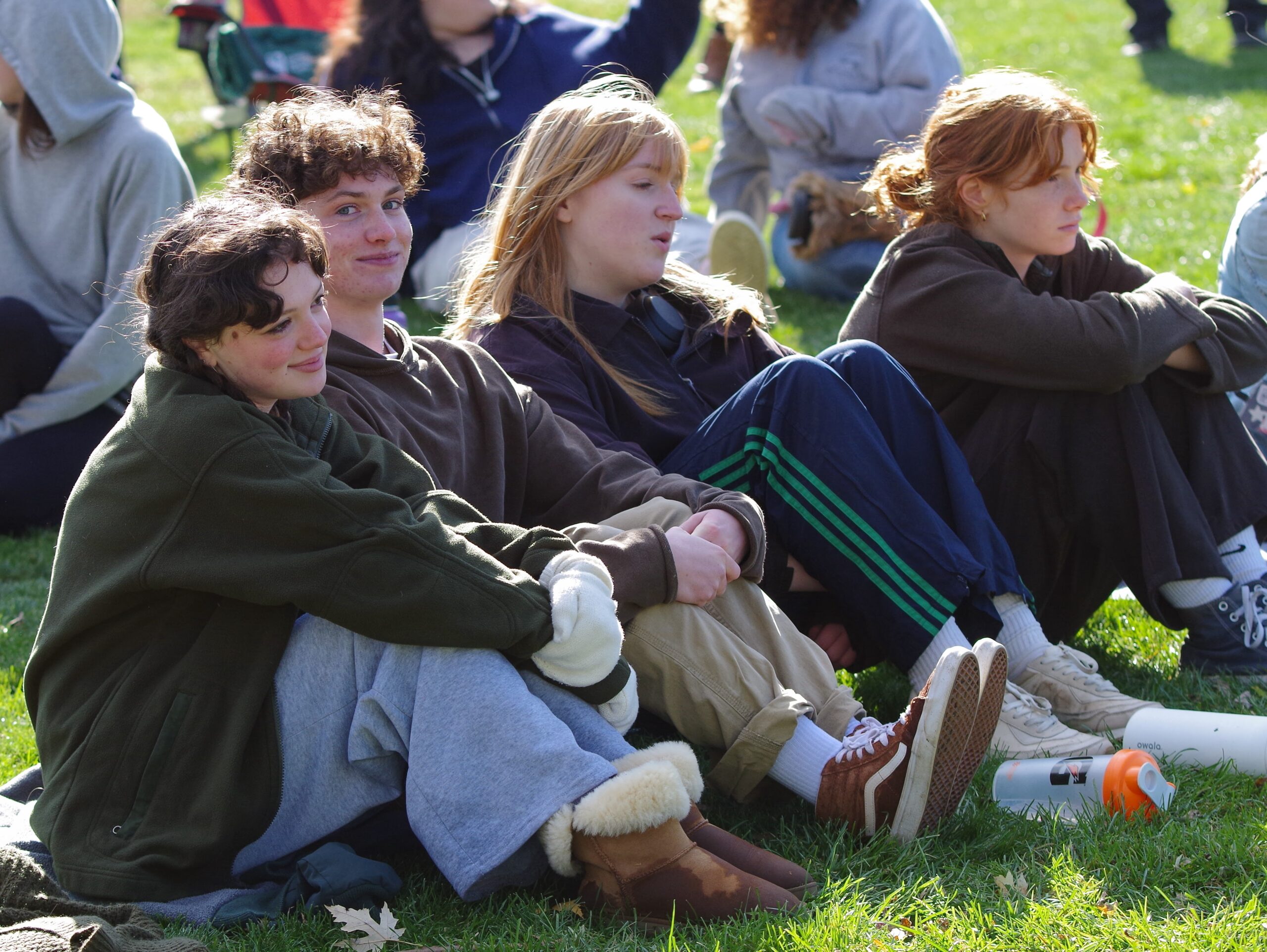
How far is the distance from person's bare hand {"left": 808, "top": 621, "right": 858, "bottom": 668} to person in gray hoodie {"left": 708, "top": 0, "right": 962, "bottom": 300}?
11.4 ft

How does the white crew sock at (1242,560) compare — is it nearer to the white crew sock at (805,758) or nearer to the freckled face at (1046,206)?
the freckled face at (1046,206)

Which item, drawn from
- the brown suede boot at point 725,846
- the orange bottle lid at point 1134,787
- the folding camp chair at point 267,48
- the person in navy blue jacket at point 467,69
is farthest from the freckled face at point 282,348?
the folding camp chair at point 267,48

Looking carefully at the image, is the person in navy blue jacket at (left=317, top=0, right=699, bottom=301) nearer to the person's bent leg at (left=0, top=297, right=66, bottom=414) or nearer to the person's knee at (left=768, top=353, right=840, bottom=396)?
the person's bent leg at (left=0, top=297, right=66, bottom=414)

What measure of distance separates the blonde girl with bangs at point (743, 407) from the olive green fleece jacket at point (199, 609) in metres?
0.59

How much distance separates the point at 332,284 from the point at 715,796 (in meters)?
1.35

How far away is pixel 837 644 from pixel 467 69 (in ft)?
14.5

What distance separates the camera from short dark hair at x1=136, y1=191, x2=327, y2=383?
236cm

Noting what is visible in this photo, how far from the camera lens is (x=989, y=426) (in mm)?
3619

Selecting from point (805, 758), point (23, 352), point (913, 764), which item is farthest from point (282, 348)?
point (23, 352)

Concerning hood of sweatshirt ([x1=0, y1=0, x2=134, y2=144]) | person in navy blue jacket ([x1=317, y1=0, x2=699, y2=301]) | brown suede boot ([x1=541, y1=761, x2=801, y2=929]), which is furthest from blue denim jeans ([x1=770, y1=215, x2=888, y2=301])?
brown suede boot ([x1=541, y1=761, x2=801, y2=929])

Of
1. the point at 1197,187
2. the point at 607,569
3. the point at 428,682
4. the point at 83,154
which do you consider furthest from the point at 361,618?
the point at 1197,187

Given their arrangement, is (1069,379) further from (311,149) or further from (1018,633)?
(311,149)

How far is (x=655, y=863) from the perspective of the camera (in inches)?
91.9

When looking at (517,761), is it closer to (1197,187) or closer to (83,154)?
(83,154)
